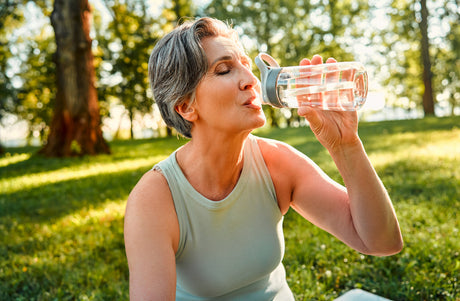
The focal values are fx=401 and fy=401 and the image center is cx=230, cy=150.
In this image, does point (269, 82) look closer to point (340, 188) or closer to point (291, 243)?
point (340, 188)

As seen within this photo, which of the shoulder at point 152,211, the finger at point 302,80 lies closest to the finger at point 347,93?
the finger at point 302,80

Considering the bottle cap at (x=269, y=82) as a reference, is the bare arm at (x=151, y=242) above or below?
below

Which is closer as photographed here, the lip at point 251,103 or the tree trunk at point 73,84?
the lip at point 251,103

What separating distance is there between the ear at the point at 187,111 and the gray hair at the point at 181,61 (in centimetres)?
2

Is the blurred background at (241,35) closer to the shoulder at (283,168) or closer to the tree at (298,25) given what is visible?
the tree at (298,25)

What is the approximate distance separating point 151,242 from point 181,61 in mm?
774

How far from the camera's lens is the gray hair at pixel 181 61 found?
68.7 inches

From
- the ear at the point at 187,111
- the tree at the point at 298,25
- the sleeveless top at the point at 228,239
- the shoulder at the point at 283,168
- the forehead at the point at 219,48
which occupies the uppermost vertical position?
the tree at the point at 298,25

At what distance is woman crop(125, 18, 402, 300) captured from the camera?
1639 millimetres

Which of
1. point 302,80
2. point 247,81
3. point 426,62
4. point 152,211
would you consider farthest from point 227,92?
point 426,62

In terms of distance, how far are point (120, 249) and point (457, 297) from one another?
2840 mm

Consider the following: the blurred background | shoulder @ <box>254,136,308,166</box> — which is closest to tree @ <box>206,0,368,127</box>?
the blurred background

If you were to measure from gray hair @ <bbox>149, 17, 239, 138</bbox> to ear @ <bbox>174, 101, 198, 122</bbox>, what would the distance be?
21mm

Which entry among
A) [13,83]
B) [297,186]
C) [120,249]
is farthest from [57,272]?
[13,83]
